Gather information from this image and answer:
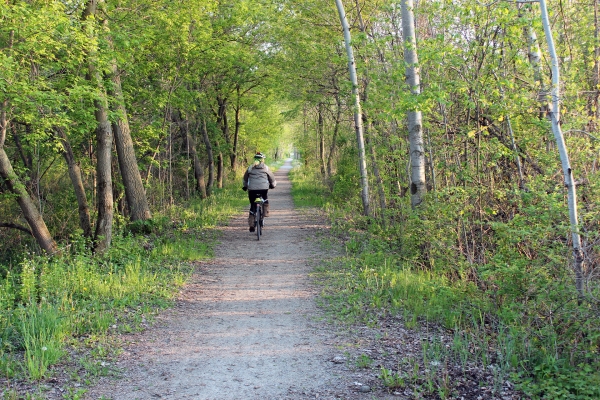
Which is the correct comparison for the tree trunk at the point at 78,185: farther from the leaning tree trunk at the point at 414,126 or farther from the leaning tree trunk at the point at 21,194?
the leaning tree trunk at the point at 414,126

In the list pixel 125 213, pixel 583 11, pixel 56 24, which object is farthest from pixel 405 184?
pixel 125 213

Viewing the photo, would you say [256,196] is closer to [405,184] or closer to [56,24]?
[405,184]

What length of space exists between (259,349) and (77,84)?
6714 mm

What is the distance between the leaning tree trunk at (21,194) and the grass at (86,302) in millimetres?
487

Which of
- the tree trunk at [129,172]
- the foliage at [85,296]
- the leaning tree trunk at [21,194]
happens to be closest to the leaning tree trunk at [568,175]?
the foliage at [85,296]

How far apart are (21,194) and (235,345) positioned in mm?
6443

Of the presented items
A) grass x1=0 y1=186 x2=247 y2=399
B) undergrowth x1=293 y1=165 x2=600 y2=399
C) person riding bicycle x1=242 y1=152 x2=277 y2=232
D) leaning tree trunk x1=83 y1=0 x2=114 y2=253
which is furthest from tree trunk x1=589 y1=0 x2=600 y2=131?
leaning tree trunk x1=83 y1=0 x2=114 y2=253

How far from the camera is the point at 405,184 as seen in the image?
36.2 ft

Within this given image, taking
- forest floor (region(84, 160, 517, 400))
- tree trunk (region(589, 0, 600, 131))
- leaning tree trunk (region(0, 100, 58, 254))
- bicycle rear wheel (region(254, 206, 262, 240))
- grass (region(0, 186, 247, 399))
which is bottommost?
forest floor (region(84, 160, 517, 400))

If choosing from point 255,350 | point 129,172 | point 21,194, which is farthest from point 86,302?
point 129,172

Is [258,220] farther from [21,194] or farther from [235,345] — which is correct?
[235,345]

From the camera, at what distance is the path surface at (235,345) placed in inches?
176

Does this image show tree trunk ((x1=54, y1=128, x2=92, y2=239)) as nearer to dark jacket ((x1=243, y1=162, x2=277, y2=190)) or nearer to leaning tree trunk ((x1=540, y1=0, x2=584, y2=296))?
dark jacket ((x1=243, y1=162, x2=277, y2=190))

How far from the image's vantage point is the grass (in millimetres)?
4848
